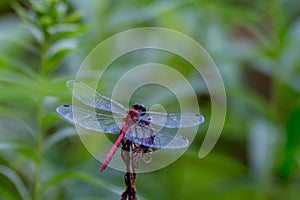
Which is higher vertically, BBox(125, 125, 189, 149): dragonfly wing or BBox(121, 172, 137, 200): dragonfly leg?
BBox(125, 125, 189, 149): dragonfly wing

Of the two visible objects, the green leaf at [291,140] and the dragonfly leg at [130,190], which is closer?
the dragonfly leg at [130,190]

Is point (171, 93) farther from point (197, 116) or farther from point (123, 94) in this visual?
point (197, 116)

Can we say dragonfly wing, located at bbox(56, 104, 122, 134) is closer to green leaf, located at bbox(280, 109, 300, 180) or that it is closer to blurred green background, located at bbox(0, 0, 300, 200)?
blurred green background, located at bbox(0, 0, 300, 200)

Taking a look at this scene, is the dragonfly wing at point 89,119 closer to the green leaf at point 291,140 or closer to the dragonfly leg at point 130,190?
the dragonfly leg at point 130,190

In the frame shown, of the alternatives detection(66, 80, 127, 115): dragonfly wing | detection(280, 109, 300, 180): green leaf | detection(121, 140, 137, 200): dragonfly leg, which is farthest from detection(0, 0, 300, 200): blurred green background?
detection(121, 140, 137, 200): dragonfly leg

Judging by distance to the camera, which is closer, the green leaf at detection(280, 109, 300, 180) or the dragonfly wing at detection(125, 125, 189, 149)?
the dragonfly wing at detection(125, 125, 189, 149)

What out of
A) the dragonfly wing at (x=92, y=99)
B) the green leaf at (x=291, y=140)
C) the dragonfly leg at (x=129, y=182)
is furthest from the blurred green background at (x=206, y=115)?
the dragonfly leg at (x=129, y=182)
